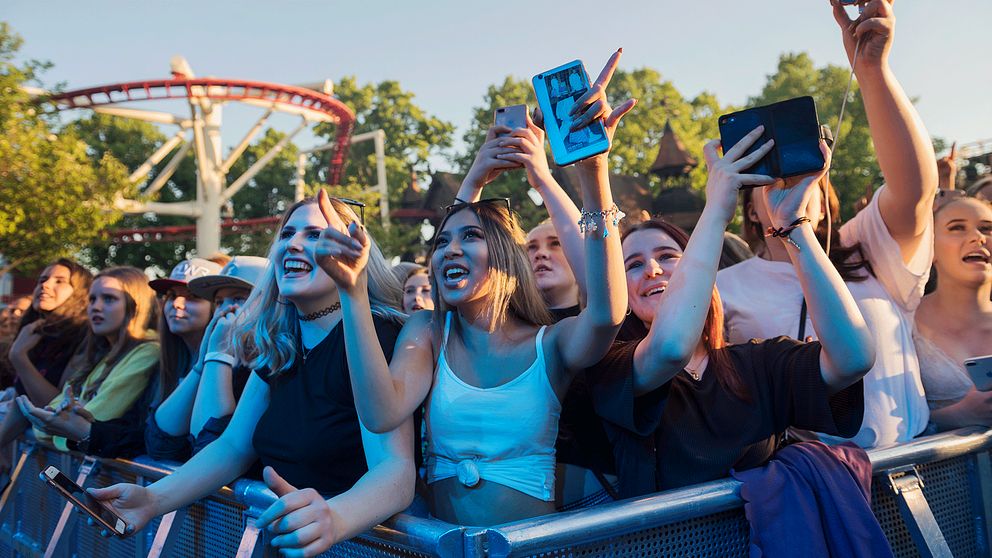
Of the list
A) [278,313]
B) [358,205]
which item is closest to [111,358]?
[278,313]

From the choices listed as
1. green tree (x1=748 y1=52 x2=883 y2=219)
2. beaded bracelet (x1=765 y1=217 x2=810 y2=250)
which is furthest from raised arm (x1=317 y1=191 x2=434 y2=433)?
green tree (x1=748 y1=52 x2=883 y2=219)

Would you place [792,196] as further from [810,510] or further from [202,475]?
[202,475]

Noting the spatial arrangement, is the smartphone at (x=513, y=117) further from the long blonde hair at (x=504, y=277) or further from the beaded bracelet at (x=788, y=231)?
the beaded bracelet at (x=788, y=231)

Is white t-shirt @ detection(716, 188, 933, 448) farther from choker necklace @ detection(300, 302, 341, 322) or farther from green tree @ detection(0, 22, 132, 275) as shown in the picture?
green tree @ detection(0, 22, 132, 275)

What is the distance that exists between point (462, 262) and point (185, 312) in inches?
90.3

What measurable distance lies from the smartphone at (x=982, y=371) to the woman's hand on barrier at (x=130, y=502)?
7.82ft

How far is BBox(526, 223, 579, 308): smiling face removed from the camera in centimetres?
338

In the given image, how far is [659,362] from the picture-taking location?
1.93m

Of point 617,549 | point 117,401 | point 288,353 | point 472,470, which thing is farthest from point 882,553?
point 117,401

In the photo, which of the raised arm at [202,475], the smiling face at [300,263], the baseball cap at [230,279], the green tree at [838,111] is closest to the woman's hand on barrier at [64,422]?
the baseball cap at [230,279]

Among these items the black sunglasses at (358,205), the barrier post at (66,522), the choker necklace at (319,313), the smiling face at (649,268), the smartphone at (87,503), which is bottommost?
the barrier post at (66,522)

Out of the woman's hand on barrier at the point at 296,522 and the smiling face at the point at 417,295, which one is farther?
the smiling face at the point at 417,295

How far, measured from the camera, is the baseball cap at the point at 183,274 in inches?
160

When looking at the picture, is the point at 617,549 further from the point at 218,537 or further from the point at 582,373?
the point at 218,537
